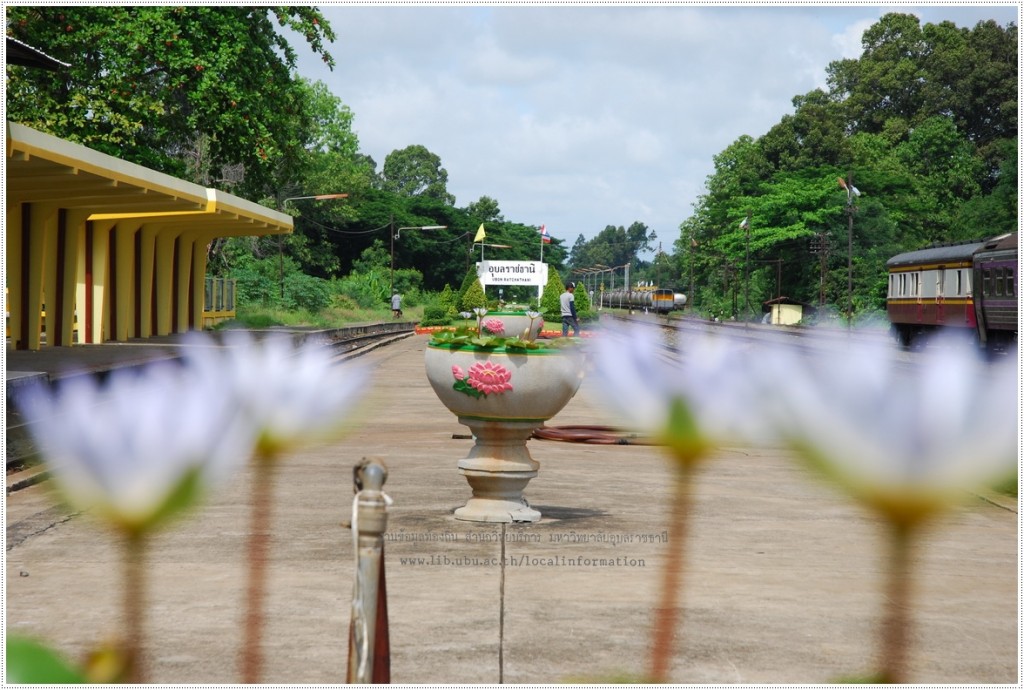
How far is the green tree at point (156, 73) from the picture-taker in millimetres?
30719

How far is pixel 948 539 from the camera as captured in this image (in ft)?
26.7

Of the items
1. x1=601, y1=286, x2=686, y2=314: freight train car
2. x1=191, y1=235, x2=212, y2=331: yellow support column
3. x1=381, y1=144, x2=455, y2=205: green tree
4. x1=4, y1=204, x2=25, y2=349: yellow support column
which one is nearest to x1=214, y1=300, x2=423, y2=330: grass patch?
x1=191, y1=235, x2=212, y2=331: yellow support column

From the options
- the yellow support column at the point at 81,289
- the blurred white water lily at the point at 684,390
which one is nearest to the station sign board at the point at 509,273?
the yellow support column at the point at 81,289

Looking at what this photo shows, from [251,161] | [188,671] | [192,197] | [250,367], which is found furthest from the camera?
[251,161]

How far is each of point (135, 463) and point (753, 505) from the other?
8258mm

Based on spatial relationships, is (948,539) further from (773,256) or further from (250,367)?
→ (773,256)

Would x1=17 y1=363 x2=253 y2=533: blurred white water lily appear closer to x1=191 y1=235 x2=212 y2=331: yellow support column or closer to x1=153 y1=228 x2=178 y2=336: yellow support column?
x1=153 y1=228 x2=178 y2=336: yellow support column

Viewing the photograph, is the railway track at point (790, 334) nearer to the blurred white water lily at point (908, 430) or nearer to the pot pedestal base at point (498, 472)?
the blurred white water lily at point (908, 430)

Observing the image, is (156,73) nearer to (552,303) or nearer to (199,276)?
(199,276)

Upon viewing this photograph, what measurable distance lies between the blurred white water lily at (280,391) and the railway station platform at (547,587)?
1.07 feet

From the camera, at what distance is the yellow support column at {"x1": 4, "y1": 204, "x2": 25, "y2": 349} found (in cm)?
2552

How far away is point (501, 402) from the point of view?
8.12 meters

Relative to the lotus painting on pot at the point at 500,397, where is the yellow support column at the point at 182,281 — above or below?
above

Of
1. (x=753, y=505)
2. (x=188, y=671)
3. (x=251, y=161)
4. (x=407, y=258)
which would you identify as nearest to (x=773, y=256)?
(x=407, y=258)
